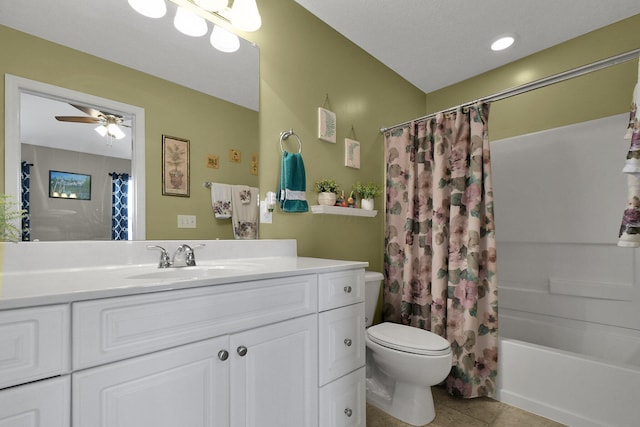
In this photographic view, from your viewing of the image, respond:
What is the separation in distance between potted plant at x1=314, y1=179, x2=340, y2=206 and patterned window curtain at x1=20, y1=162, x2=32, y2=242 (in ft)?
4.54

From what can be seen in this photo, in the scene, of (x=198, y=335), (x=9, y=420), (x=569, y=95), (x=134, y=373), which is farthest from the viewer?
(x=569, y=95)

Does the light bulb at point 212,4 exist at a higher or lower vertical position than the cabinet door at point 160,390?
higher

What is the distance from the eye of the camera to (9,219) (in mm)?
1035

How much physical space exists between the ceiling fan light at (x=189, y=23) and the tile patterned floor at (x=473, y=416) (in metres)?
2.25

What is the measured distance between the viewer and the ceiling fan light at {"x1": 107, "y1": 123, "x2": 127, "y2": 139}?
1237 mm

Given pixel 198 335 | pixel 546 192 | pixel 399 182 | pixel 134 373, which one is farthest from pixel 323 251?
pixel 546 192

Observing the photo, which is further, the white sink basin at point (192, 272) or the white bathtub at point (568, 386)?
the white bathtub at point (568, 386)

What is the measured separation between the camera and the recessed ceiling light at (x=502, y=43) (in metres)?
2.21

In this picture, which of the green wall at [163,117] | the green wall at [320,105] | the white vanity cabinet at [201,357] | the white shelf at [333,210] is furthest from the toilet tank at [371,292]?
the green wall at [163,117]

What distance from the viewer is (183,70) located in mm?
1453

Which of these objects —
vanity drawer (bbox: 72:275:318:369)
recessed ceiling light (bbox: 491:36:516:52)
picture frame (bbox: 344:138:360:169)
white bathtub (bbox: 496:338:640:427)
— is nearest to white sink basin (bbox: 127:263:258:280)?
vanity drawer (bbox: 72:275:318:369)

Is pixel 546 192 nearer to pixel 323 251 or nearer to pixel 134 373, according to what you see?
pixel 323 251

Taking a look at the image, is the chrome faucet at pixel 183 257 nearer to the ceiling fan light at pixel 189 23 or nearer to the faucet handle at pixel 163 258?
the faucet handle at pixel 163 258

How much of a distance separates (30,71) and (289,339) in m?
1.35
